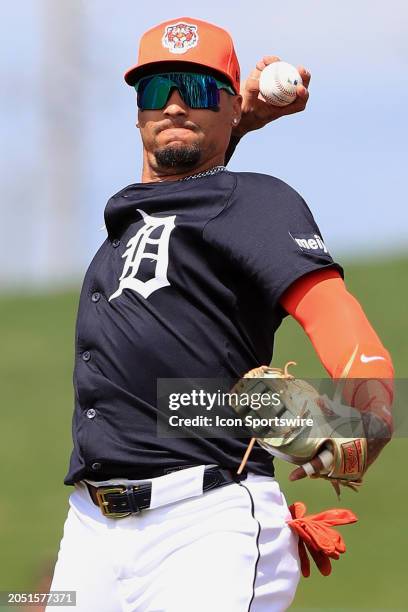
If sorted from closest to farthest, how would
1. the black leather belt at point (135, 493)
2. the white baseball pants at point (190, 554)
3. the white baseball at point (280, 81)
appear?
the white baseball pants at point (190, 554), the black leather belt at point (135, 493), the white baseball at point (280, 81)

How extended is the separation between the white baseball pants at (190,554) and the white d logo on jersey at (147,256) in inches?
21.8

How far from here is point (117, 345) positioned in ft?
12.4

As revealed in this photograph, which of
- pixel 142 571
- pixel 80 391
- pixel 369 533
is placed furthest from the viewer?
pixel 369 533

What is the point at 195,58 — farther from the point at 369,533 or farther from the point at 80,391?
the point at 369,533

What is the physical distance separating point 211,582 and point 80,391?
2.44ft

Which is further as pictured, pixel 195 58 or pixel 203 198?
pixel 195 58

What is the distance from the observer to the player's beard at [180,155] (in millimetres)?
4000

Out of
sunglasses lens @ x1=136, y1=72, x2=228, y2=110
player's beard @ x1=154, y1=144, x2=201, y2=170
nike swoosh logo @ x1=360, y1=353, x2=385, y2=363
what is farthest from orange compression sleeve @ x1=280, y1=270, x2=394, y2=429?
sunglasses lens @ x1=136, y1=72, x2=228, y2=110

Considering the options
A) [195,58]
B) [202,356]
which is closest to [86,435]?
[202,356]

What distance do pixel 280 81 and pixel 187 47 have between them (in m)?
0.39

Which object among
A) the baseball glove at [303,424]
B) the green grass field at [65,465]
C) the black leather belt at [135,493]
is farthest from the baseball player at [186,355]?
the green grass field at [65,465]

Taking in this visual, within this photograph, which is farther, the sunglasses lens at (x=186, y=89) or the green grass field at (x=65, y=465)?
the green grass field at (x=65, y=465)

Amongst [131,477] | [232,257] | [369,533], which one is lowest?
[369,533]

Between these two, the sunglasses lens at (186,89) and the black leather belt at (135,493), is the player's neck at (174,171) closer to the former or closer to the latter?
the sunglasses lens at (186,89)
